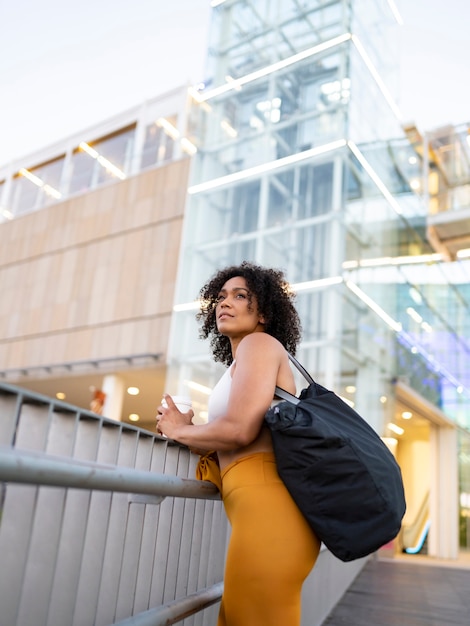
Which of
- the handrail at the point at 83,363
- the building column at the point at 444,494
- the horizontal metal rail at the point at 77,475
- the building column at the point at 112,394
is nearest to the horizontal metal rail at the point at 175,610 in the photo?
the horizontal metal rail at the point at 77,475

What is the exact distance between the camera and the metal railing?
4.42 feet

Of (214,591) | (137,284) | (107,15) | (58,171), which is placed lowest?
(214,591)

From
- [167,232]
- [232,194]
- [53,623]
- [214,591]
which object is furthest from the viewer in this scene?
[167,232]

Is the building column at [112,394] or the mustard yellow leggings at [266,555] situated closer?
the mustard yellow leggings at [266,555]

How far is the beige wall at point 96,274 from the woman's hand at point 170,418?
13.2 m

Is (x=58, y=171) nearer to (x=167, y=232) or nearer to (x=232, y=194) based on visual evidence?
(x=167, y=232)

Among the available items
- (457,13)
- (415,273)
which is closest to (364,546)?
(415,273)

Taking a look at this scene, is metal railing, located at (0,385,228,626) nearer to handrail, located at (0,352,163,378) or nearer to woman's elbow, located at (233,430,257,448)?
woman's elbow, located at (233,430,257,448)

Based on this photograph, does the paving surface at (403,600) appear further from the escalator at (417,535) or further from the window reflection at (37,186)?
the window reflection at (37,186)

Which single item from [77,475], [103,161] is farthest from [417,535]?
[77,475]

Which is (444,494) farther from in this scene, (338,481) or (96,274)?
(338,481)

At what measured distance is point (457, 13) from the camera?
2055 cm

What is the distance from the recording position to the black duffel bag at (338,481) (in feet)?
5.10

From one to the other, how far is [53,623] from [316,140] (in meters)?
13.6
